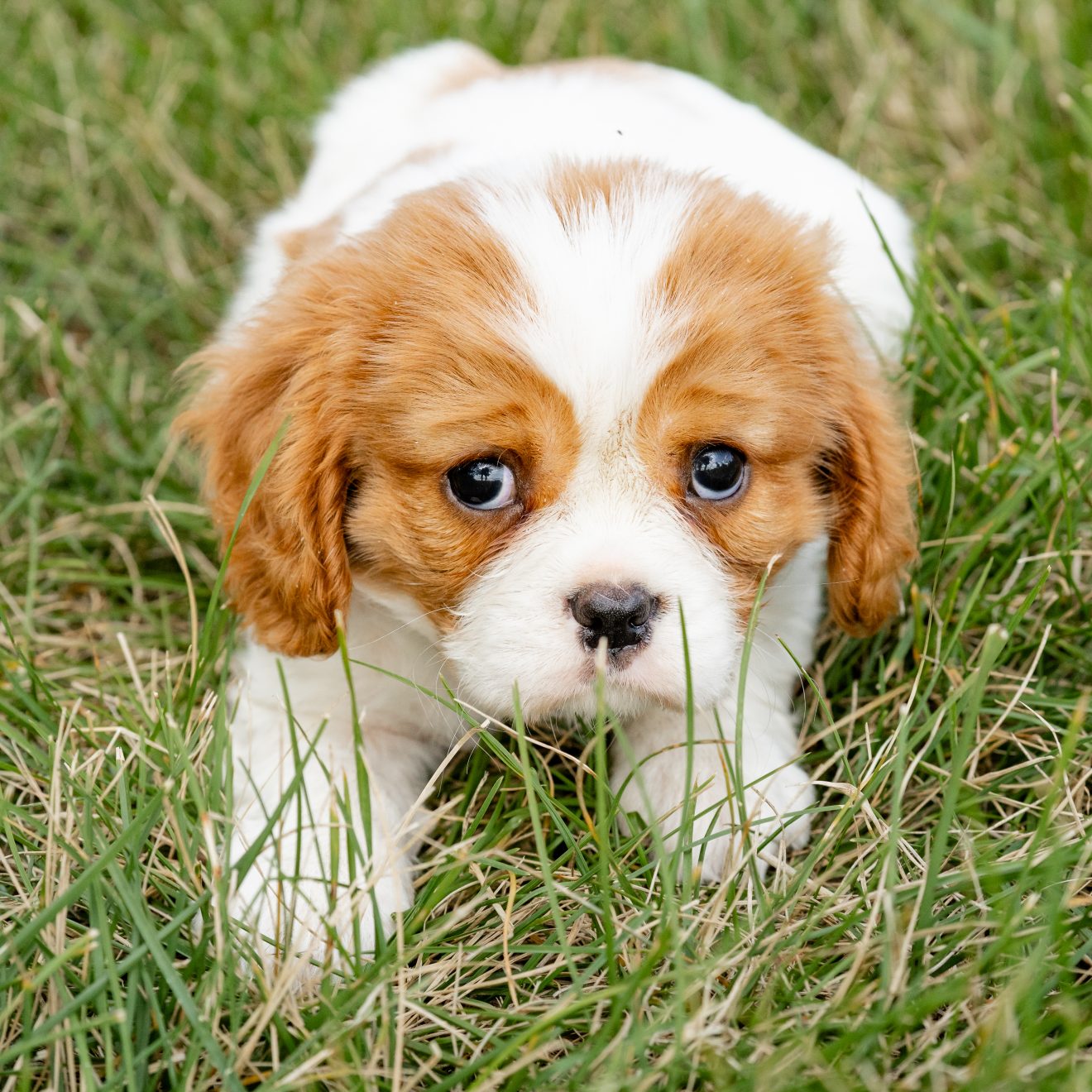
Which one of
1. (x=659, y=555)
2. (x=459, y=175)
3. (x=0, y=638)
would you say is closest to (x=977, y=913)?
(x=659, y=555)

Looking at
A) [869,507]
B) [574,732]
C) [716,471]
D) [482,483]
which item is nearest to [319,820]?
[574,732]

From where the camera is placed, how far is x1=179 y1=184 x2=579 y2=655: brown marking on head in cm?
262

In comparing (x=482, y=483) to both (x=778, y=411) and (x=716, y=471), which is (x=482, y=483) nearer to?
(x=716, y=471)

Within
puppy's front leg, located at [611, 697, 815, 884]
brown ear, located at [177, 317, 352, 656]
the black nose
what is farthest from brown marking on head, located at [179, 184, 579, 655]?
puppy's front leg, located at [611, 697, 815, 884]

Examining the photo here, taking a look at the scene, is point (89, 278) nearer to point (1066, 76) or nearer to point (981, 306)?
point (981, 306)

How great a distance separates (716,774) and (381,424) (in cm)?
100

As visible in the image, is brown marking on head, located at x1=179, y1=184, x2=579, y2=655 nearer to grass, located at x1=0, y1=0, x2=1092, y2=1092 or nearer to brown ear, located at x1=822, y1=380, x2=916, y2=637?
grass, located at x1=0, y1=0, x2=1092, y2=1092

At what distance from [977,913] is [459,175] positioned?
6.38 feet

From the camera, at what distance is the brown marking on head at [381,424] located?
8.61 feet

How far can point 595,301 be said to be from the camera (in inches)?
102

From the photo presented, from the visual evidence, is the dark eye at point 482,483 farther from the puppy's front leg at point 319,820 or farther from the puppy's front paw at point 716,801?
the puppy's front paw at point 716,801

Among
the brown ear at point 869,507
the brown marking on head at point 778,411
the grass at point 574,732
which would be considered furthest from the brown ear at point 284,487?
the brown ear at point 869,507

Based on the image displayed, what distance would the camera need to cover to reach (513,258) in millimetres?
2664

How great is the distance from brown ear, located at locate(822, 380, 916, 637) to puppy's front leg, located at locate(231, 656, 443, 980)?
1.08 metres
